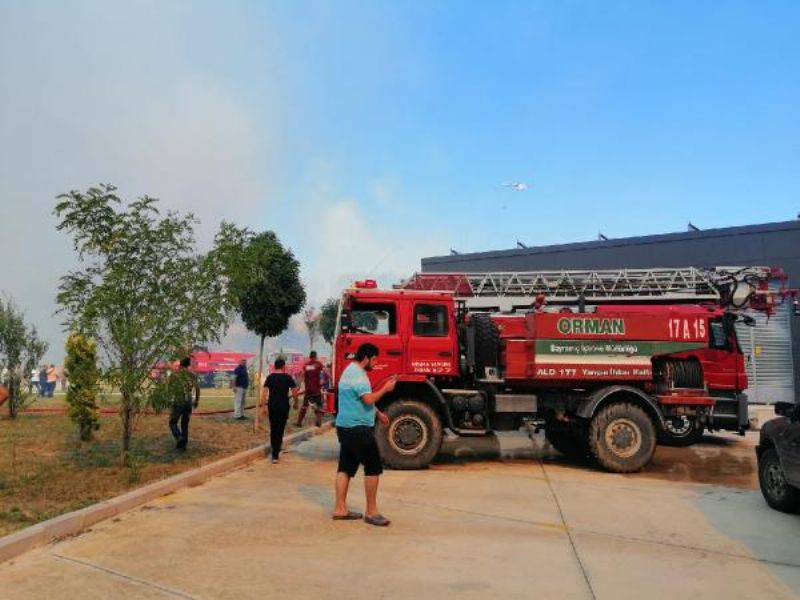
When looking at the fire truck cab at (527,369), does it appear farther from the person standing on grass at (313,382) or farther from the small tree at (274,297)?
the person standing on grass at (313,382)

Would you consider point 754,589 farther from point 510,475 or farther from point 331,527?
point 510,475

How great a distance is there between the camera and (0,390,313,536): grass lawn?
6801mm

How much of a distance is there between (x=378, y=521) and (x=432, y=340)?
436 cm

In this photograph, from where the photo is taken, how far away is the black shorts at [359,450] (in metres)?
6.31

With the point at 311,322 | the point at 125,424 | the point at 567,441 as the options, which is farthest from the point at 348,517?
the point at 311,322

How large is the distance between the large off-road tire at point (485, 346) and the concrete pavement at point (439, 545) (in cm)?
215

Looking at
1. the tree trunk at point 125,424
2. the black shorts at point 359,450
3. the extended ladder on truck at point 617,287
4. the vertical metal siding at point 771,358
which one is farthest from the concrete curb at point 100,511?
the vertical metal siding at point 771,358

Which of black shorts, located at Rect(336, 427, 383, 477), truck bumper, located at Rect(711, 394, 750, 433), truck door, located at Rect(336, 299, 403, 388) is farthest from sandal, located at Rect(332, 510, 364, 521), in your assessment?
truck bumper, located at Rect(711, 394, 750, 433)

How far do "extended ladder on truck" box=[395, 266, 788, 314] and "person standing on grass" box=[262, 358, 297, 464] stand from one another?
336 cm

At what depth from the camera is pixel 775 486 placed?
7.25 m

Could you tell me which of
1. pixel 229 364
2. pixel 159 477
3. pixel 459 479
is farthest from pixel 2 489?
pixel 229 364

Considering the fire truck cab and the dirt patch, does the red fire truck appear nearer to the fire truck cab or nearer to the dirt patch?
the fire truck cab

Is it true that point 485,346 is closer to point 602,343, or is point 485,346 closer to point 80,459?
point 602,343

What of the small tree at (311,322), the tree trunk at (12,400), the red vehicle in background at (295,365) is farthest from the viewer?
the small tree at (311,322)
